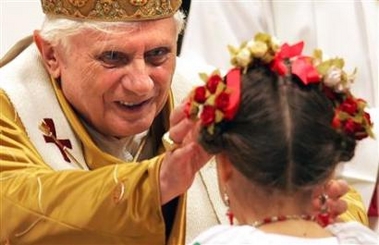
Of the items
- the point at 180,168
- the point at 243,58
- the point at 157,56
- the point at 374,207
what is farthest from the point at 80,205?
the point at 374,207

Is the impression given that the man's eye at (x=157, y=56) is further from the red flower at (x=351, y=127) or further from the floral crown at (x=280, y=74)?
the red flower at (x=351, y=127)

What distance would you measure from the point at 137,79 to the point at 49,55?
19 centimetres

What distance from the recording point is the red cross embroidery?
1854 millimetres

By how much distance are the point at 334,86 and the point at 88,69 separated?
564mm

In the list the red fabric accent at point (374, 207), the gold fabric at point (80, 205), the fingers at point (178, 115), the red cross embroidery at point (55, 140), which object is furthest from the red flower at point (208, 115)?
the red fabric accent at point (374, 207)

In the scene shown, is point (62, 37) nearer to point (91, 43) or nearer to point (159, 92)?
point (91, 43)

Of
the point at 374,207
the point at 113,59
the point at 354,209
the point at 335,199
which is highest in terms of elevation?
the point at 113,59

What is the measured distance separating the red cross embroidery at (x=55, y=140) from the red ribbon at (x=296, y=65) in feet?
1.92

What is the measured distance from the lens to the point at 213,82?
1.40 metres

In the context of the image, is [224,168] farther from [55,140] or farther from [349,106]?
[55,140]

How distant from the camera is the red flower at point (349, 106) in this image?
1391 millimetres

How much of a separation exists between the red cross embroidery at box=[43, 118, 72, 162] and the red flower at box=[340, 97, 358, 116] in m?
0.62

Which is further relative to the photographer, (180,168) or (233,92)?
(180,168)

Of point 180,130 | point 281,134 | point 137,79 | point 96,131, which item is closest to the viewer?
point 281,134
